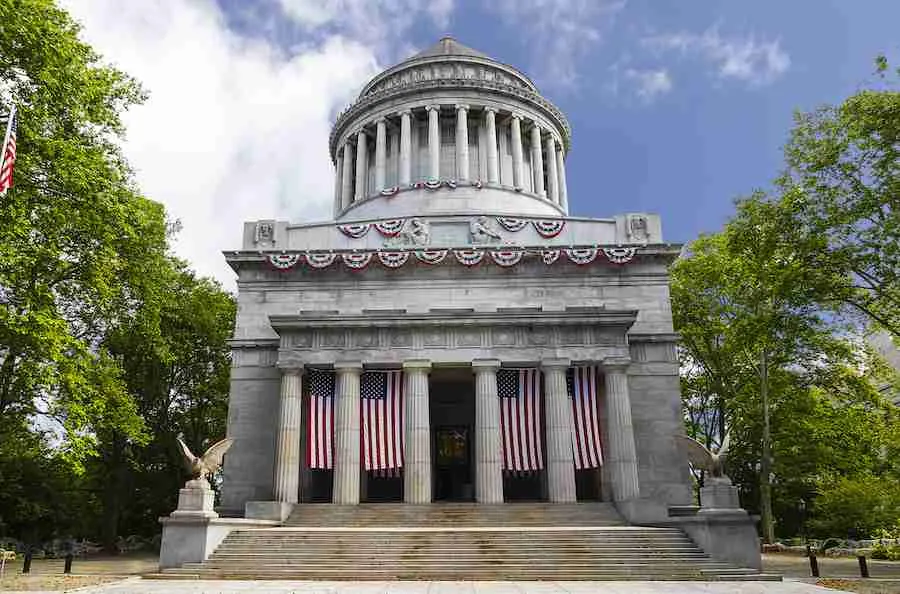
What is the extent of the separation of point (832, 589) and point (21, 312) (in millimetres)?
25526

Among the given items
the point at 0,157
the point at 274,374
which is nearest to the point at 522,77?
the point at 274,374

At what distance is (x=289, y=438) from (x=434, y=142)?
24345 millimetres

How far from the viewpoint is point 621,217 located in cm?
3388

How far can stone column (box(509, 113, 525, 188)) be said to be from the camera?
44959 millimetres

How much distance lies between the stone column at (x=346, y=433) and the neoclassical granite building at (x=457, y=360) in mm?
57

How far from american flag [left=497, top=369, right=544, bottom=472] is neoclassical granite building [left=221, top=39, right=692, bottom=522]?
6 cm

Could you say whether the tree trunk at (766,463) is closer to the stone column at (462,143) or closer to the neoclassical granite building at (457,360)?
the neoclassical granite building at (457,360)

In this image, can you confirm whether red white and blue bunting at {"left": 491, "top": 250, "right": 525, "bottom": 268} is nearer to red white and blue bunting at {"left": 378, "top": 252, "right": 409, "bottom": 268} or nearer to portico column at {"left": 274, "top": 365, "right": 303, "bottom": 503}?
red white and blue bunting at {"left": 378, "top": 252, "right": 409, "bottom": 268}

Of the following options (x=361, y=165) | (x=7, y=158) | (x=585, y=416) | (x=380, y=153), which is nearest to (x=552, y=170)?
(x=380, y=153)

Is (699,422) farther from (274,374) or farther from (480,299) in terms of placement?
(274,374)

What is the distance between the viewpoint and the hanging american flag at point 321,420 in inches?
1057

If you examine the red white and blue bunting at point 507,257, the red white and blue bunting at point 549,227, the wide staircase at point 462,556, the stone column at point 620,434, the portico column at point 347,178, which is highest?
the portico column at point 347,178

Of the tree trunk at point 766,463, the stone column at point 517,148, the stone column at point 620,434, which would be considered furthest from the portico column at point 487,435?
the stone column at point 517,148

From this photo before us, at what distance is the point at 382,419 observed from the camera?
2727 cm
